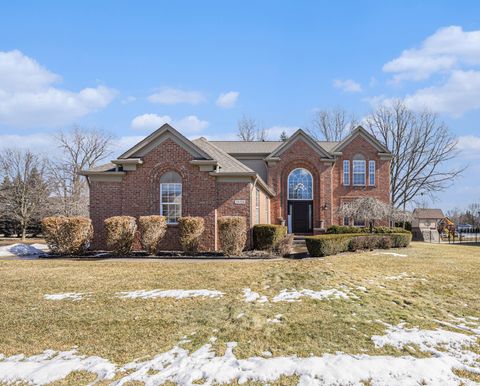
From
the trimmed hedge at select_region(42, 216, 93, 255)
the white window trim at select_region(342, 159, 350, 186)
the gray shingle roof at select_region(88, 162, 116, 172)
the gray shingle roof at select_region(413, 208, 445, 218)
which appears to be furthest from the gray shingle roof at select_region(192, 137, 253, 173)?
the gray shingle roof at select_region(413, 208, 445, 218)

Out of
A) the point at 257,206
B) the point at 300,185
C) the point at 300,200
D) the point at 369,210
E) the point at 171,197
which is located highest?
the point at 300,185

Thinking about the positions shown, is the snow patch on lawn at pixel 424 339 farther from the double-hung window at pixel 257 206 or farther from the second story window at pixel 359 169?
the second story window at pixel 359 169

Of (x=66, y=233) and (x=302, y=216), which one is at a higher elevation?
(x=302, y=216)

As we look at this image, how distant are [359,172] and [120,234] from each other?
66.2ft

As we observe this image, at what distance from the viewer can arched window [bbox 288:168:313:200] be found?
91.6ft

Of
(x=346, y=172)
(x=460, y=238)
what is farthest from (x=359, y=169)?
(x=460, y=238)

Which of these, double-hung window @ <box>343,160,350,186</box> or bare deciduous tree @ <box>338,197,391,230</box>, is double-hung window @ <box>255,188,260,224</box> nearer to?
bare deciduous tree @ <box>338,197,391,230</box>

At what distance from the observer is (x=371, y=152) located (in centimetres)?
2931

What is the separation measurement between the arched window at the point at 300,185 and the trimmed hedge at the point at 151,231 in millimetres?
13681

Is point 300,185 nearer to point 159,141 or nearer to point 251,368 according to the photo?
point 159,141

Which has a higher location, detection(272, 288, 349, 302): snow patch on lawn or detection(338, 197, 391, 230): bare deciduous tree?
detection(338, 197, 391, 230): bare deciduous tree

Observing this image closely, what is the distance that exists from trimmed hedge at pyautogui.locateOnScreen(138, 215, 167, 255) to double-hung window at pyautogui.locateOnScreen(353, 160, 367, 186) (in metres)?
18.2

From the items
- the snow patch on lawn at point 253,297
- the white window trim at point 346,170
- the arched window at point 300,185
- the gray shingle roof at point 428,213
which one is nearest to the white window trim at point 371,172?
the white window trim at point 346,170

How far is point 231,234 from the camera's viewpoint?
51.8 ft
